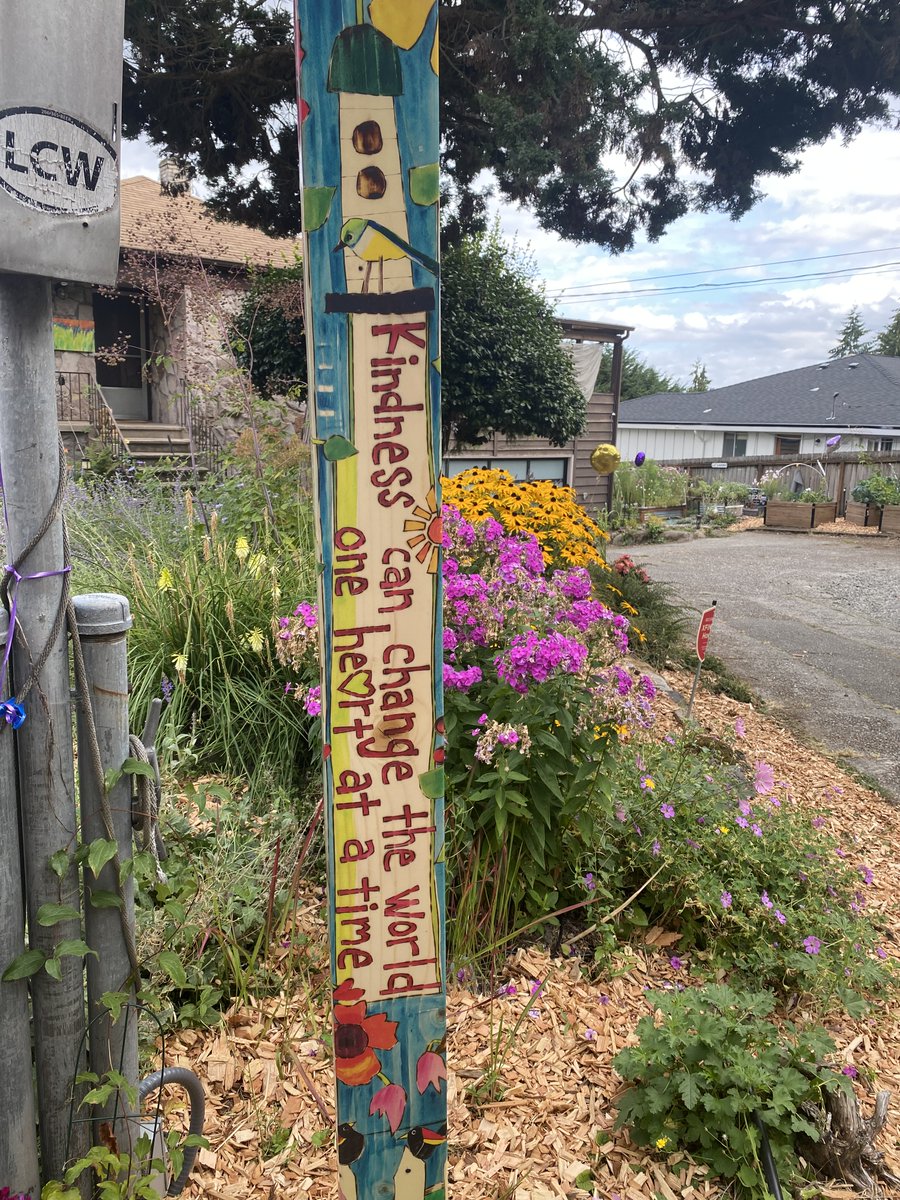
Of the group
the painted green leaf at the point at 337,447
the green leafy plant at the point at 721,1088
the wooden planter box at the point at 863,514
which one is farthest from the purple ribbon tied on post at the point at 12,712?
the wooden planter box at the point at 863,514

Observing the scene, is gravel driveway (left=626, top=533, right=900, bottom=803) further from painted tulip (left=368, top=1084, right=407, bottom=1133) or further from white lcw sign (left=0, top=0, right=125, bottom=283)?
white lcw sign (left=0, top=0, right=125, bottom=283)

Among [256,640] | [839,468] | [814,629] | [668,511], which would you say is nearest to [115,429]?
[814,629]

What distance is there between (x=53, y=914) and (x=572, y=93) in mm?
6026

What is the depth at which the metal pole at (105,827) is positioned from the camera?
1339 millimetres

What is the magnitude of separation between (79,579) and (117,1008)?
310 cm

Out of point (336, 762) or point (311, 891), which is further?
point (311, 891)

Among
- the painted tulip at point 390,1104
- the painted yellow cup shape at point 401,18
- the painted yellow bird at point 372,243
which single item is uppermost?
the painted yellow cup shape at point 401,18

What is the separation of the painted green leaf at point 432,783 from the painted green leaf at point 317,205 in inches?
31.9

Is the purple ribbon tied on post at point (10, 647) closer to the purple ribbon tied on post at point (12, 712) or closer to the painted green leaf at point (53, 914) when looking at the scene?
the purple ribbon tied on post at point (12, 712)

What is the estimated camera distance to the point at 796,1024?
7.99 ft

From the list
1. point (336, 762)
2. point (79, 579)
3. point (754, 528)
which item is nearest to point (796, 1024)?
point (336, 762)

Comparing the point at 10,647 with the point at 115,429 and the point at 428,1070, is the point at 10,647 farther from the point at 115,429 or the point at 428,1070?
the point at 115,429

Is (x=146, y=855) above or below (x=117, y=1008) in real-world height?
above

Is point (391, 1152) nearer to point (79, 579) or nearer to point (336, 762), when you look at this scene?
point (336, 762)
